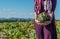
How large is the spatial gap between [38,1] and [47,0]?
4.4 inches

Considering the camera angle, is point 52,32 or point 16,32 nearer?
point 52,32

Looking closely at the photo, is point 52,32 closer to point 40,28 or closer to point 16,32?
point 40,28

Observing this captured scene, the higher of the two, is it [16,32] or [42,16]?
[42,16]

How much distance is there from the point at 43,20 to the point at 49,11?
14 cm

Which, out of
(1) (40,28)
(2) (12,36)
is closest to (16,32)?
(2) (12,36)

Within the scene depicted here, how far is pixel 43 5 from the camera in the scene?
3.88 m

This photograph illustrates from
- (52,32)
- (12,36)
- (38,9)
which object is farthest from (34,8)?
(12,36)

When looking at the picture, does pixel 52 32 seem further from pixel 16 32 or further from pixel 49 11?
pixel 16 32

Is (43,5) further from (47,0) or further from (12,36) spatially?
(12,36)

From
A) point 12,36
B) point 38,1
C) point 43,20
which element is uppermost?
point 38,1

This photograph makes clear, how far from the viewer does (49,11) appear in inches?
152

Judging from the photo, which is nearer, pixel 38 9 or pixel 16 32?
pixel 38 9

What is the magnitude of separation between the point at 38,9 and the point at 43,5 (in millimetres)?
81

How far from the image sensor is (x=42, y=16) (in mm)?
3861
